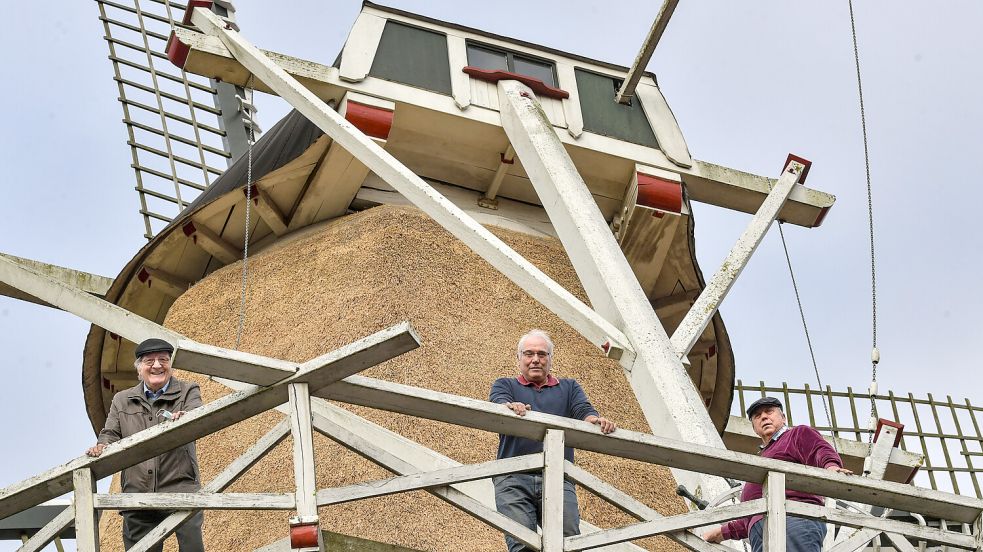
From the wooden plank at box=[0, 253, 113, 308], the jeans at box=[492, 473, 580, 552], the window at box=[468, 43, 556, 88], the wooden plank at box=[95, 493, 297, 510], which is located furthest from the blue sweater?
the wooden plank at box=[0, 253, 113, 308]

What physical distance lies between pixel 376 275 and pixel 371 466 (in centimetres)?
156

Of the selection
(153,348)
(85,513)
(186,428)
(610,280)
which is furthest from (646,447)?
(610,280)

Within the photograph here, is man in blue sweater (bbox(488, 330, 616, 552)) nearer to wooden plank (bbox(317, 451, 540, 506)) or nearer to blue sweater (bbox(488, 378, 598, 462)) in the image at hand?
blue sweater (bbox(488, 378, 598, 462))

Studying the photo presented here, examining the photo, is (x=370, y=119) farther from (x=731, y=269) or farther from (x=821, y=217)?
(x=821, y=217)

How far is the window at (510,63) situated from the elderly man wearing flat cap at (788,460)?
3983 millimetres

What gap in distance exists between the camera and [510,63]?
361 inches

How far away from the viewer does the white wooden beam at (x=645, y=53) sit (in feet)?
28.0

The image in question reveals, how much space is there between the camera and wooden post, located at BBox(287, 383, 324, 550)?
438 cm

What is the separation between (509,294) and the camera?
26.6 feet

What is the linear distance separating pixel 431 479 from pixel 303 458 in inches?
16.9

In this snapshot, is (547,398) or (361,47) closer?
(547,398)

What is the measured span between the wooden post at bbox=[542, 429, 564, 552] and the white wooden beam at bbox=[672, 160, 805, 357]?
5.98 feet

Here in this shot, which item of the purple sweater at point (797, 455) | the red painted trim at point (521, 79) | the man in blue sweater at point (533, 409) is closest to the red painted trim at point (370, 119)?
the red painted trim at point (521, 79)

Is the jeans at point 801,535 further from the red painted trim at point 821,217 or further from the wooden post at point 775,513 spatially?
the red painted trim at point 821,217
